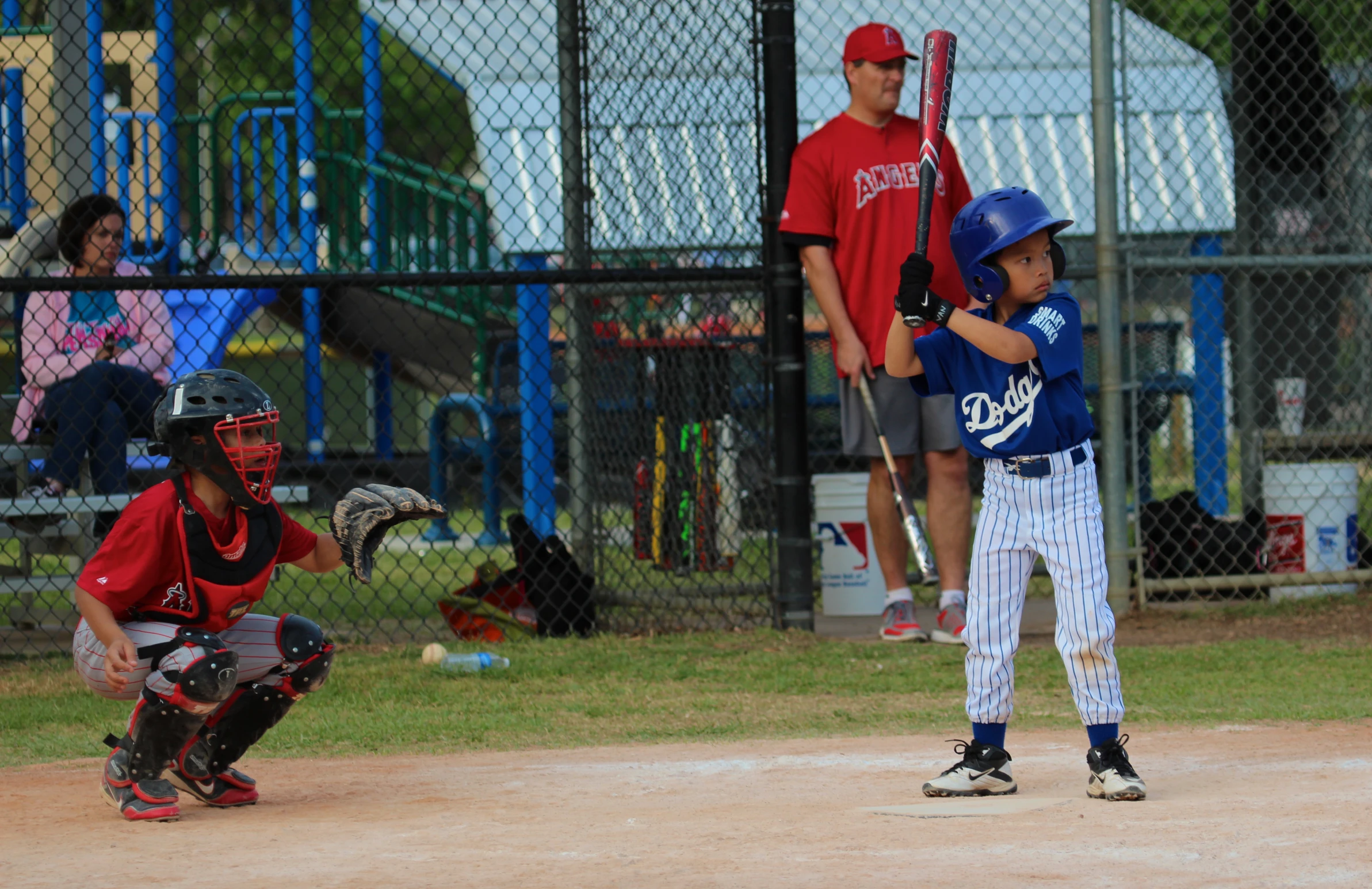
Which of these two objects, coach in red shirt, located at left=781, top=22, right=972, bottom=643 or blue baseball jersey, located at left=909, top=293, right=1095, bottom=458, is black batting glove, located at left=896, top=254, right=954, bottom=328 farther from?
coach in red shirt, located at left=781, top=22, right=972, bottom=643

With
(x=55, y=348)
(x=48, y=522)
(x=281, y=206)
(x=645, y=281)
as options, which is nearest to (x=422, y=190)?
(x=281, y=206)

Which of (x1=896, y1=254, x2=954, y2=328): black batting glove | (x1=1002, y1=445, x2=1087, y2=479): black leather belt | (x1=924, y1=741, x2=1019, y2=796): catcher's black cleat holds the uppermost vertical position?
(x1=896, y1=254, x2=954, y2=328): black batting glove

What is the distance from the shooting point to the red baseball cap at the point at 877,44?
5715 millimetres

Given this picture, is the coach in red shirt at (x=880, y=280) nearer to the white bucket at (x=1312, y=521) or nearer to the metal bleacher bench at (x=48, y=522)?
the white bucket at (x=1312, y=521)

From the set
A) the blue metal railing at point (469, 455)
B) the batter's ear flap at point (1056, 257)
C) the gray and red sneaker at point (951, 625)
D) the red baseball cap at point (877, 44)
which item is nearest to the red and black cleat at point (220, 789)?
the batter's ear flap at point (1056, 257)

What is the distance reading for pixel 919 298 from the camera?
337 cm

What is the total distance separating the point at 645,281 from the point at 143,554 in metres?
2.75

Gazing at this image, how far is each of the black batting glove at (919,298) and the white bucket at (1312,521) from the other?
147 inches

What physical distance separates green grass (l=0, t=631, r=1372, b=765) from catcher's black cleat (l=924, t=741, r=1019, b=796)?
0.84 meters

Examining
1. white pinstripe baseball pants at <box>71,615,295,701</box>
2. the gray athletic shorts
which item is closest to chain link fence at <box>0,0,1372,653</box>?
the gray athletic shorts

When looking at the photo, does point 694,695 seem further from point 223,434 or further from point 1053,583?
point 223,434

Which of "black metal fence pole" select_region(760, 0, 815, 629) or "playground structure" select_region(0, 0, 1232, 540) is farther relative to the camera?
"playground structure" select_region(0, 0, 1232, 540)

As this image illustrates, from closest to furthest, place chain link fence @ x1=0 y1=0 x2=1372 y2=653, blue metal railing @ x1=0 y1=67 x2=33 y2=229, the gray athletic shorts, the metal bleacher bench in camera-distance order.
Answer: the metal bleacher bench < the gray athletic shorts < chain link fence @ x1=0 y1=0 x2=1372 y2=653 < blue metal railing @ x1=0 y1=67 x2=33 y2=229

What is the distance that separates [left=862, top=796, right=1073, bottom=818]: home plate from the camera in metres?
3.21
